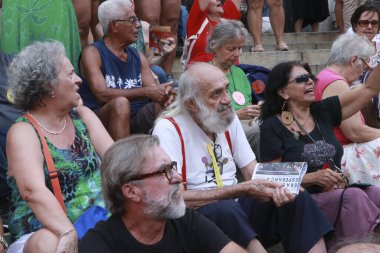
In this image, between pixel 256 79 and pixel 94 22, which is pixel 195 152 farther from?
pixel 94 22

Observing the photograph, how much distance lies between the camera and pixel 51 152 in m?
3.91

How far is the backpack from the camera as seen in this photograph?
6430 mm

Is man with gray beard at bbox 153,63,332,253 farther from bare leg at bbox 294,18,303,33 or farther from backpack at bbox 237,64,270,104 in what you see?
bare leg at bbox 294,18,303,33

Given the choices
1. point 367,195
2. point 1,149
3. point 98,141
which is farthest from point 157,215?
point 367,195

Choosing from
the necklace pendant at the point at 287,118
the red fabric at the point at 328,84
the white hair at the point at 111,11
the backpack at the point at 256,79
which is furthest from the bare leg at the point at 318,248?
the white hair at the point at 111,11

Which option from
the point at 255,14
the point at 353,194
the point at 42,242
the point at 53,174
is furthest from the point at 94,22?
the point at 42,242

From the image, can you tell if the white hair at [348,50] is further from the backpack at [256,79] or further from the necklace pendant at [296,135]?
the necklace pendant at [296,135]

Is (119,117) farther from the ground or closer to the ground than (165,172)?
closer to the ground

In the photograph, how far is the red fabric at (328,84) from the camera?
555cm

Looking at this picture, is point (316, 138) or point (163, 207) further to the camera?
point (316, 138)

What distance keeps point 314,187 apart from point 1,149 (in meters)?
1.90

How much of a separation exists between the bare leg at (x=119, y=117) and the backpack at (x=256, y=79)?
1485 millimetres

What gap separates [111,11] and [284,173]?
7.73 feet

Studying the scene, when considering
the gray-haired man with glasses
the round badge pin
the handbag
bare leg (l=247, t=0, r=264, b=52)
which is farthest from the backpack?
the handbag
